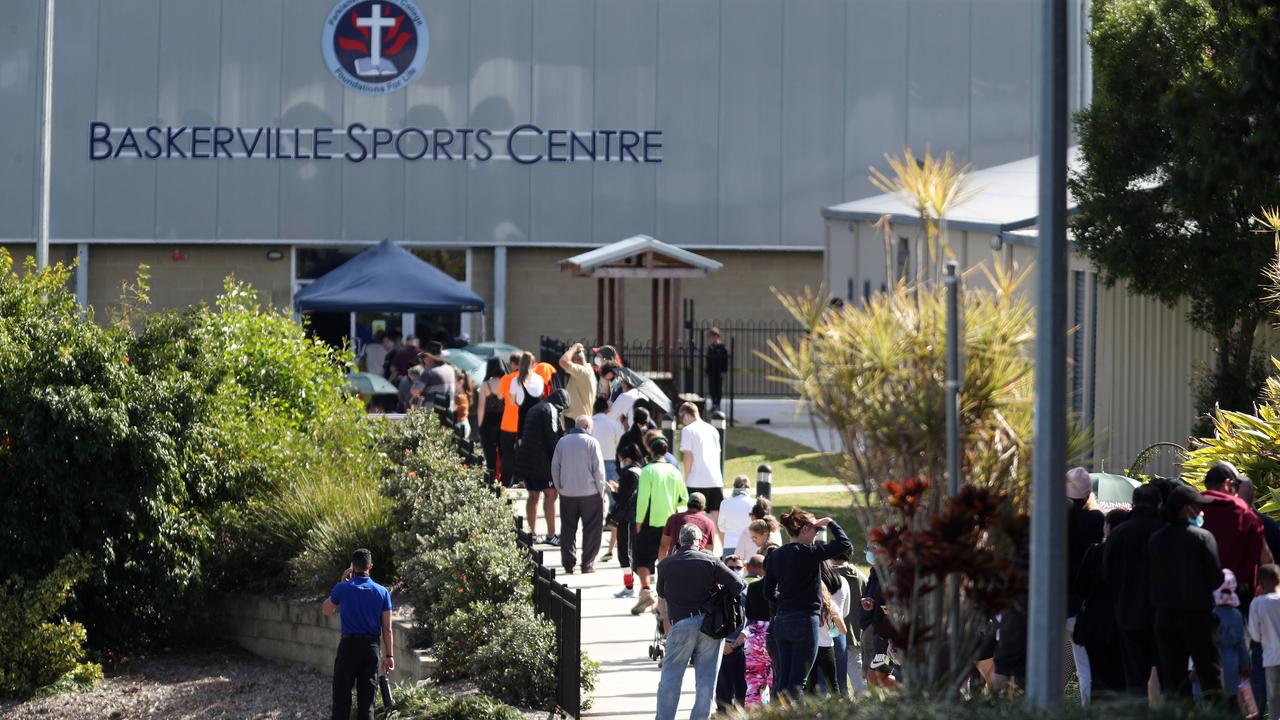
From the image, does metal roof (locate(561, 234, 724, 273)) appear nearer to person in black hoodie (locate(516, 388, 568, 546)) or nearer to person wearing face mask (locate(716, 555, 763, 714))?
person in black hoodie (locate(516, 388, 568, 546))

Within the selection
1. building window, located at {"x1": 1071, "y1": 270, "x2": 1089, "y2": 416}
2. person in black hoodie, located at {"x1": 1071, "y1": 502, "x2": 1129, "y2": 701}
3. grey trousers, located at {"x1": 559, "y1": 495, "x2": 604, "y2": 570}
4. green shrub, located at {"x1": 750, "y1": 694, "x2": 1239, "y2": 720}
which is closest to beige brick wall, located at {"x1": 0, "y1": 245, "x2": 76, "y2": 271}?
building window, located at {"x1": 1071, "y1": 270, "x2": 1089, "y2": 416}

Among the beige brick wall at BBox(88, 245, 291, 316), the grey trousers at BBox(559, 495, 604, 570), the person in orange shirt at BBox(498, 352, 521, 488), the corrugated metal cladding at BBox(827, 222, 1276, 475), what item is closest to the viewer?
the grey trousers at BBox(559, 495, 604, 570)

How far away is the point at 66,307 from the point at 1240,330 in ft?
40.2

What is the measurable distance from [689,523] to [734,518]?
60.3 inches

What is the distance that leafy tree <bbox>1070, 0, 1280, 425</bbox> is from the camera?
15.9m

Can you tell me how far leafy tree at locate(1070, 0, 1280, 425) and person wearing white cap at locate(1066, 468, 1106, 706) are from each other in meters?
6.22

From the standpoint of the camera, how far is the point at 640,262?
27188mm

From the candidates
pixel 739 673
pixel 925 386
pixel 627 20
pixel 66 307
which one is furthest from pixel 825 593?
pixel 627 20

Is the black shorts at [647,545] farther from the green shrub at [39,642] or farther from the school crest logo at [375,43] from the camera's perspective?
the school crest logo at [375,43]

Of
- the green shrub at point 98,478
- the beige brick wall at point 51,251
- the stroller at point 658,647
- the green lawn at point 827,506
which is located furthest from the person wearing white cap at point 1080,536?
the beige brick wall at point 51,251

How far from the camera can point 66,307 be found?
1612 centimetres

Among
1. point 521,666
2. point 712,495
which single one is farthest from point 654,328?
point 521,666

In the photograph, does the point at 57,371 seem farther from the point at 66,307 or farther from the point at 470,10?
the point at 470,10

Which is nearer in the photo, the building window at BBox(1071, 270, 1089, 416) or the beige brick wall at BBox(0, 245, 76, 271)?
the building window at BBox(1071, 270, 1089, 416)
